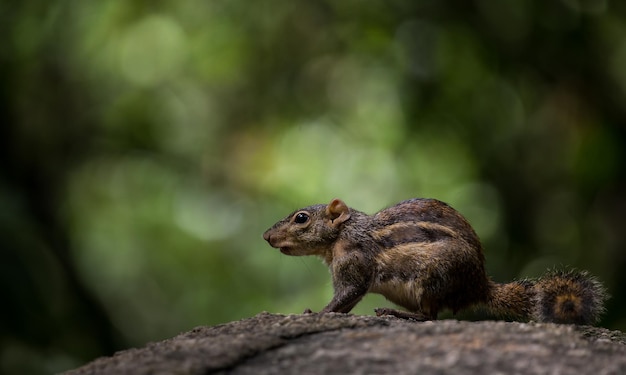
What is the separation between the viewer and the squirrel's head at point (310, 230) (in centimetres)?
541

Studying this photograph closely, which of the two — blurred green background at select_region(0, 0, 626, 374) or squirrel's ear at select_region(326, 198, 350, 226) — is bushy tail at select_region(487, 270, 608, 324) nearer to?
squirrel's ear at select_region(326, 198, 350, 226)

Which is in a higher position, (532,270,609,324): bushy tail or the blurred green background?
the blurred green background

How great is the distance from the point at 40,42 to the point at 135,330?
2.98 m

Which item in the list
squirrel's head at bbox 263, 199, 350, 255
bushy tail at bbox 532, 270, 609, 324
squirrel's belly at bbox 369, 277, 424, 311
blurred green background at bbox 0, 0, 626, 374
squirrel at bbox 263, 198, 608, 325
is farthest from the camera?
blurred green background at bbox 0, 0, 626, 374

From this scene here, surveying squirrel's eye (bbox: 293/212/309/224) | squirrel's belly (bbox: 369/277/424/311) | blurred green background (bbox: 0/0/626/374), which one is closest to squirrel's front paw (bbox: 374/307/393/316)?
squirrel's belly (bbox: 369/277/424/311)

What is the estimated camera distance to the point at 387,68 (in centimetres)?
996

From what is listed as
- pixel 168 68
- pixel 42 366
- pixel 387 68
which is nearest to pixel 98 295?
pixel 42 366

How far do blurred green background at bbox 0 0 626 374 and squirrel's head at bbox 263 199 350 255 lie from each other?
3.53m

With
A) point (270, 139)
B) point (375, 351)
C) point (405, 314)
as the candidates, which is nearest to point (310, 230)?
point (405, 314)

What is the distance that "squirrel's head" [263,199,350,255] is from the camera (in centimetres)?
541

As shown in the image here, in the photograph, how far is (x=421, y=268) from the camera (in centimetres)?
488

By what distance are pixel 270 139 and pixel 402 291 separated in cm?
523

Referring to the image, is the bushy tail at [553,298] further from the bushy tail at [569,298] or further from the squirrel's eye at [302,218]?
the squirrel's eye at [302,218]

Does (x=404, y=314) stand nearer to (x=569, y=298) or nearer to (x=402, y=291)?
(x=402, y=291)
